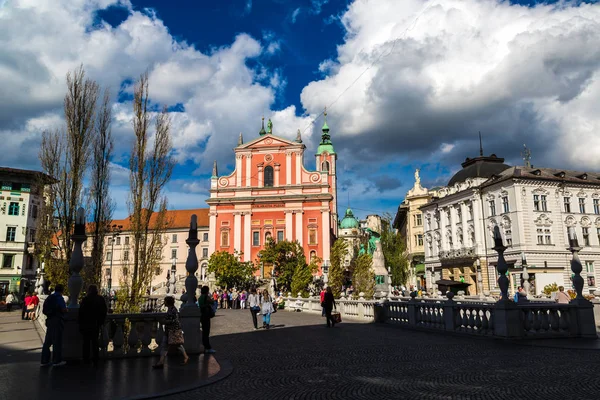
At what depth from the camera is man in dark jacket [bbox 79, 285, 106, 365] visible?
373 inches

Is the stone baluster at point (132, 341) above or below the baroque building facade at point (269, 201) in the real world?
below

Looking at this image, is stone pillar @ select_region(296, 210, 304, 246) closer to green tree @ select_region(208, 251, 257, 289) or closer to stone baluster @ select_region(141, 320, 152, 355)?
green tree @ select_region(208, 251, 257, 289)

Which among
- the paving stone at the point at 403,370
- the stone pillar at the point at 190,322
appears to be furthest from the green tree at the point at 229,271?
the stone pillar at the point at 190,322

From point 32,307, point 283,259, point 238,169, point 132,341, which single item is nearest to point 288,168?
point 238,169

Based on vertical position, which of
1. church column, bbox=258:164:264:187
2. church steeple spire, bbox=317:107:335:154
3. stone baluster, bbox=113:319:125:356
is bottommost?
stone baluster, bbox=113:319:125:356

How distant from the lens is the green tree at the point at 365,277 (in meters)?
29.0

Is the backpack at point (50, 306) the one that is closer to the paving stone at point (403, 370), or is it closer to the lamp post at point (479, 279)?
the paving stone at point (403, 370)

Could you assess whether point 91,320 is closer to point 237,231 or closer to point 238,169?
point 237,231

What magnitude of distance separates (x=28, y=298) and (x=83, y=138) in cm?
1058

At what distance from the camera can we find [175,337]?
9.45 m

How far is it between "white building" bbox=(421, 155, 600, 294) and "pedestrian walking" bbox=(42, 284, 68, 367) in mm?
41829

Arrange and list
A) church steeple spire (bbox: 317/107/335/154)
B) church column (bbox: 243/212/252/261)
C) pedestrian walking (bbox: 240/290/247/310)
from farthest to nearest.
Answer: church steeple spire (bbox: 317/107/335/154) → church column (bbox: 243/212/252/261) → pedestrian walking (bbox: 240/290/247/310)

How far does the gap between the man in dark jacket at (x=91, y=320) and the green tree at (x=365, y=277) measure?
20.3 m

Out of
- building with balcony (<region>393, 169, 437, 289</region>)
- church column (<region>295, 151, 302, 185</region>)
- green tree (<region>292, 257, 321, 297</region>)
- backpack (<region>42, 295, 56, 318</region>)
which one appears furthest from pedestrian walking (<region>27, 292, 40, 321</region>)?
building with balcony (<region>393, 169, 437, 289</region>)
